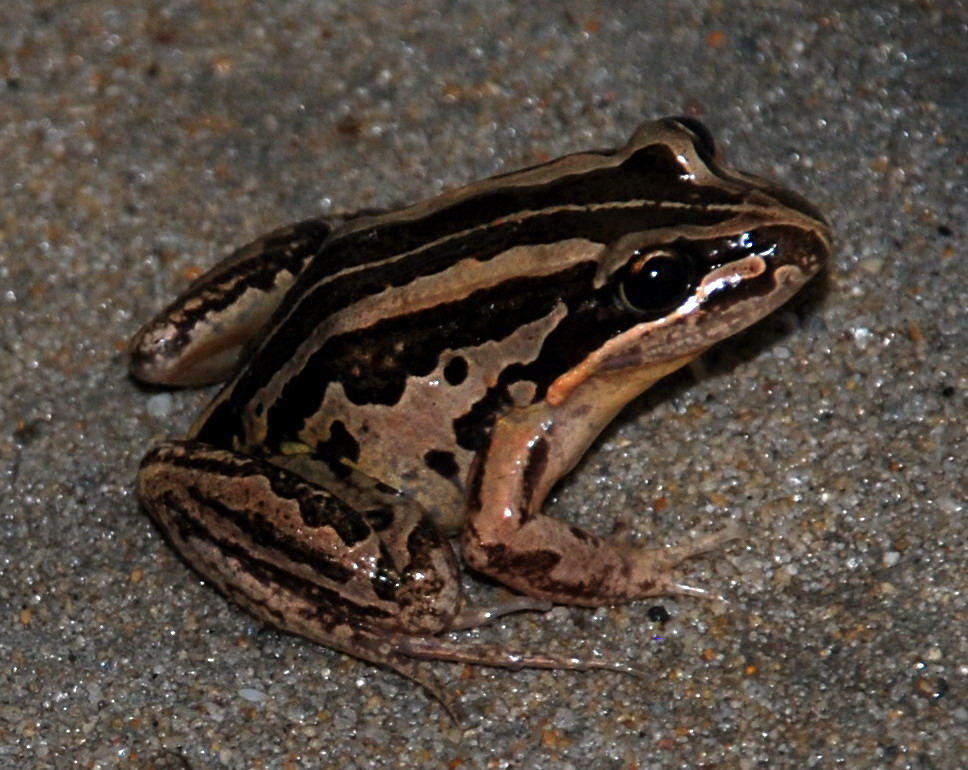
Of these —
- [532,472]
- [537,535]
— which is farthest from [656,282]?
[537,535]

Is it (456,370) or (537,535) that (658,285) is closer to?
(456,370)

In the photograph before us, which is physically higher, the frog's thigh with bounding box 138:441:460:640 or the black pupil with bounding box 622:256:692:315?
the black pupil with bounding box 622:256:692:315

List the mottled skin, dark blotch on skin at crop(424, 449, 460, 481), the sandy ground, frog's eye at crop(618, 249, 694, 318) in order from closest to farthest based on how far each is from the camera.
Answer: frog's eye at crop(618, 249, 694, 318) < the mottled skin < the sandy ground < dark blotch on skin at crop(424, 449, 460, 481)

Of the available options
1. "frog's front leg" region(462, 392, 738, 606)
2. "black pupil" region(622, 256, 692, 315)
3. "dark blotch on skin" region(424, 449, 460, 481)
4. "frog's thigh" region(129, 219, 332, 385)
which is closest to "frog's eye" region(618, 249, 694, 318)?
"black pupil" region(622, 256, 692, 315)

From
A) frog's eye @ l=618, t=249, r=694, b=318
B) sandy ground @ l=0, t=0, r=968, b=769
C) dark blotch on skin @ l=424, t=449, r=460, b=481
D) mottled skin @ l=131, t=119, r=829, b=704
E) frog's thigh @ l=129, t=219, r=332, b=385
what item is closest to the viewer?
frog's eye @ l=618, t=249, r=694, b=318

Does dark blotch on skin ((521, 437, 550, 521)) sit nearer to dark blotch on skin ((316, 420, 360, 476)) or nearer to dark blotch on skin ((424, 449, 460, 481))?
dark blotch on skin ((424, 449, 460, 481))

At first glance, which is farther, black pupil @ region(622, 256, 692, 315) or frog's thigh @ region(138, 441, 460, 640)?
frog's thigh @ region(138, 441, 460, 640)
